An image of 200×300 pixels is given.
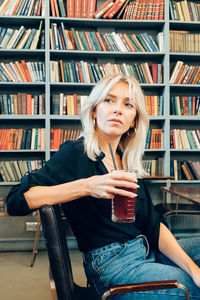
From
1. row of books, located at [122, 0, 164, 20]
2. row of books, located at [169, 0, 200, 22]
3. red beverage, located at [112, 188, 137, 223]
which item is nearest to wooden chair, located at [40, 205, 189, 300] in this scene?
red beverage, located at [112, 188, 137, 223]

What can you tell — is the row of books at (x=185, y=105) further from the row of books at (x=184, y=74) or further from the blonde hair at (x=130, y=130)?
the blonde hair at (x=130, y=130)

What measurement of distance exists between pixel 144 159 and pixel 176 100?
33.1 inches

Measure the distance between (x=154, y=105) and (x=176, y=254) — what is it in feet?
9.39

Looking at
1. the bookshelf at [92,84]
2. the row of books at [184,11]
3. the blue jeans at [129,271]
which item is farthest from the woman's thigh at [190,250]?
the row of books at [184,11]

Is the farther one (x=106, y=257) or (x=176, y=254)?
Answer: (x=176, y=254)

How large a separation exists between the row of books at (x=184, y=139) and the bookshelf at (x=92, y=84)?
92 mm

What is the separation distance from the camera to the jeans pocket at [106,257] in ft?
3.55

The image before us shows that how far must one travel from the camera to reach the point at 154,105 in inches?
155

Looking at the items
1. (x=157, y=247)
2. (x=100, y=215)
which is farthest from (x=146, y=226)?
(x=100, y=215)

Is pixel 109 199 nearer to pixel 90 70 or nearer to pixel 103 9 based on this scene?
pixel 90 70

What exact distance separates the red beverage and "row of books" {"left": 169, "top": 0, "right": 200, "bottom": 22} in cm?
339

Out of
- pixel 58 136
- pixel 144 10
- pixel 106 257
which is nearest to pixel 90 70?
pixel 58 136

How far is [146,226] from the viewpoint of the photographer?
4.37 ft

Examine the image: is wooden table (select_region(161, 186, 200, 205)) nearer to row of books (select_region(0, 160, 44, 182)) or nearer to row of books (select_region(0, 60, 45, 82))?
row of books (select_region(0, 160, 44, 182))
